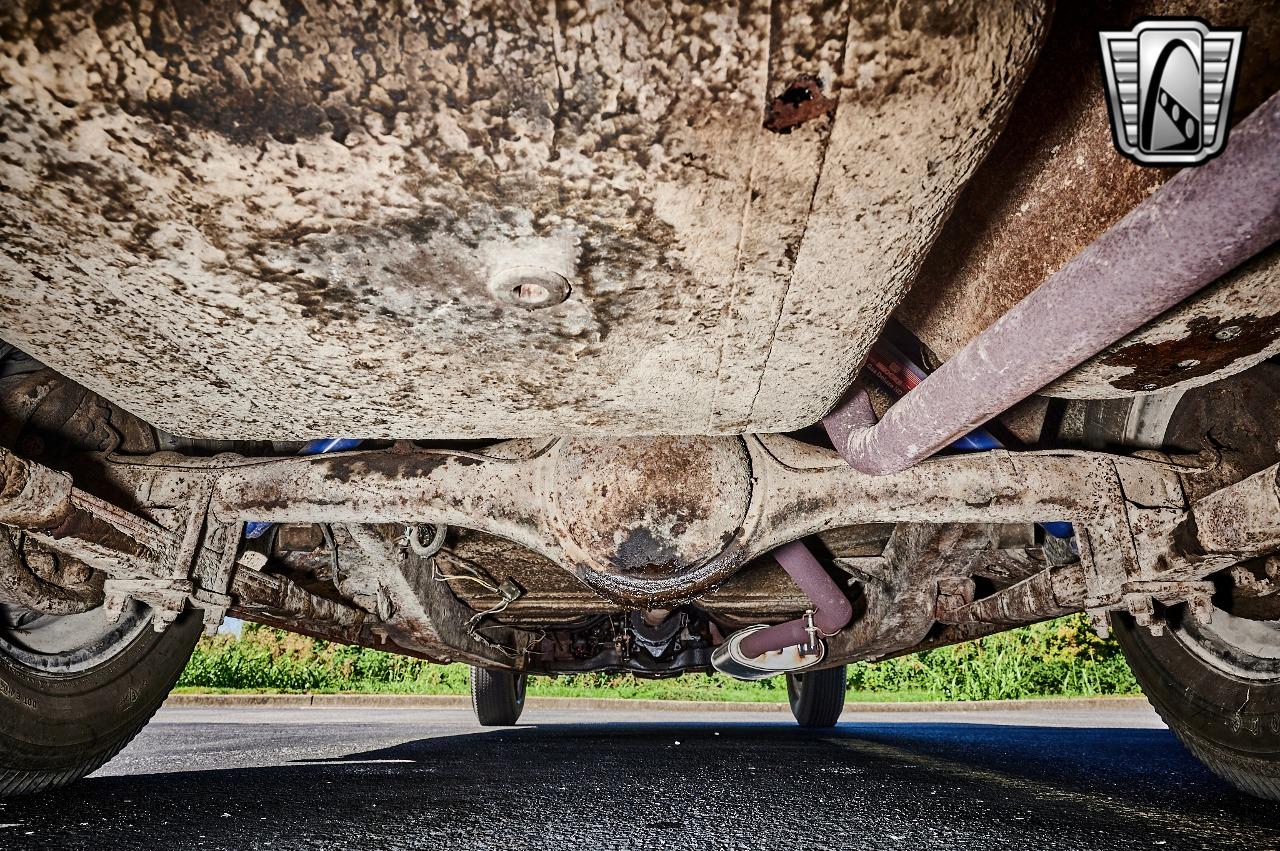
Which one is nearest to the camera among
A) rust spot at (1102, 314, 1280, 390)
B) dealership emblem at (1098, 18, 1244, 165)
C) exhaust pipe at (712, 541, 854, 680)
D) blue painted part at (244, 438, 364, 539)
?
dealership emblem at (1098, 18, 1244, 165)

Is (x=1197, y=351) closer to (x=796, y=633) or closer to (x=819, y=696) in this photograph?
(x=796, y=633)

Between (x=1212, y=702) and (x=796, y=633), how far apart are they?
1211mm

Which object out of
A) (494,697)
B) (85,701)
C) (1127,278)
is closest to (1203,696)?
(1127,278)

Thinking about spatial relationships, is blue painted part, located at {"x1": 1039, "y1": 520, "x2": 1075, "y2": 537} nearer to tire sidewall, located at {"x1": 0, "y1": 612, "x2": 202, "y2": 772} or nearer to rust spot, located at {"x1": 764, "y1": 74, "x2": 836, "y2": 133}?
rust spot, located at {"x1": 764, "y1": 74, "x2": 836, "y2": 133}

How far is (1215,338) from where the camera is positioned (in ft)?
3.29

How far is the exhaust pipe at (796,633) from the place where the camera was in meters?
2.08

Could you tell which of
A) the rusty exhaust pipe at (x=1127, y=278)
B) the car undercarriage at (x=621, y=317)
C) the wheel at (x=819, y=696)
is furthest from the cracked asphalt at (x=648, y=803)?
the wheel at (x=819, y=696)

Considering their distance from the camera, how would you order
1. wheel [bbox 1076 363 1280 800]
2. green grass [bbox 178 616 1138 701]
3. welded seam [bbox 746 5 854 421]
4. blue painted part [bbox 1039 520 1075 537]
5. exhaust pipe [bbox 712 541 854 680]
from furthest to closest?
green grass [bbox 178 616 1138 701], exhaust pipe [bbox 712 541 854 680], blue painted part [bbox 1039 520 1075 537], wheel [bbox 1076 363 1280 800], welded seam [bbox 746 5 854 421]

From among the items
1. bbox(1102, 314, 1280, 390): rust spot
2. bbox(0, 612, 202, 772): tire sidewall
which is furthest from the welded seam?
bbox(0, 612, 202, 772): tire sidewall

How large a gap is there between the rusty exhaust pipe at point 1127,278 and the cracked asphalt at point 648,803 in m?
0.78

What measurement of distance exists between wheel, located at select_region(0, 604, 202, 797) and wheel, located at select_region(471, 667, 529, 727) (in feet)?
10.3

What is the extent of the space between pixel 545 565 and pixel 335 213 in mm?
1800

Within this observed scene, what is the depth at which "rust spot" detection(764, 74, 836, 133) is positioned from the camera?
59 cm

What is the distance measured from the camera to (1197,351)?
104cm
